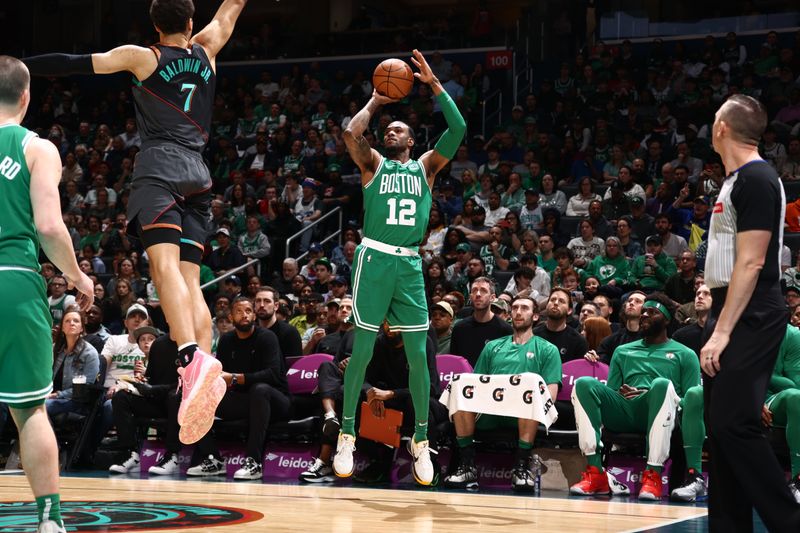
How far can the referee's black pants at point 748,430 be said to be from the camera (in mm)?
4070

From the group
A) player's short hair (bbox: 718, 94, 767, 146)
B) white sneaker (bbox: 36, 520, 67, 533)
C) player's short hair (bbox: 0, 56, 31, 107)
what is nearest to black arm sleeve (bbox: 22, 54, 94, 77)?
player's short hair (bbox: 0, 56, 31, 107)

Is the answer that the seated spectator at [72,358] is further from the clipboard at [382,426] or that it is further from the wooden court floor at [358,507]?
the clipboard at [382,426]

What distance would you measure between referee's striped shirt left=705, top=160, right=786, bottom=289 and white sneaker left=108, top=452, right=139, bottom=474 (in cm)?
621

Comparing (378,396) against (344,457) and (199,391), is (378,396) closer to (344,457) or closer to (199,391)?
(344,457)

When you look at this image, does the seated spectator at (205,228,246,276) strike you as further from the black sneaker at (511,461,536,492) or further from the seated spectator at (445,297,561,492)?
the black sneaker at (511,461,536,492)

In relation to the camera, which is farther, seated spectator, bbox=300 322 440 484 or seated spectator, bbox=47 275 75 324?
seated spectator, bbox=47 275 75 324

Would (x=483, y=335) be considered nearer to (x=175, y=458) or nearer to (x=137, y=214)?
(x=175, y=458)

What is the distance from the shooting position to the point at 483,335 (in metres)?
9.25

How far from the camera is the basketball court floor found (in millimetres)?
5434

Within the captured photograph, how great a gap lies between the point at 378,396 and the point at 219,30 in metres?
→ 3.48

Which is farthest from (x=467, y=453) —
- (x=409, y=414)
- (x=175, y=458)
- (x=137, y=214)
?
(x=137, y=214)

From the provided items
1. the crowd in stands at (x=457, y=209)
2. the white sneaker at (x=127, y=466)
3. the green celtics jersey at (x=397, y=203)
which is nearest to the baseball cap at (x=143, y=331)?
the crowd in stands at (x=457, y=209)

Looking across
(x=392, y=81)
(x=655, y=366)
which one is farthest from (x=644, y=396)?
→ (x=392, y=81)

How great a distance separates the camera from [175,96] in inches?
215
